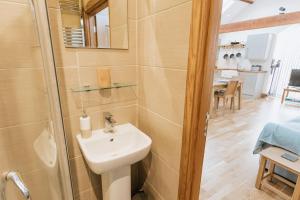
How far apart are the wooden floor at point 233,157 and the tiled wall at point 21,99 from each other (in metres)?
1.54

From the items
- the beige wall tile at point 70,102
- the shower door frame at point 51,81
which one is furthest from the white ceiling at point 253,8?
Answer: the shower door frame at point 51,81

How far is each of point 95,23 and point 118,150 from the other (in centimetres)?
93

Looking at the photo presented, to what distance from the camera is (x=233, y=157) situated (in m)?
2.33

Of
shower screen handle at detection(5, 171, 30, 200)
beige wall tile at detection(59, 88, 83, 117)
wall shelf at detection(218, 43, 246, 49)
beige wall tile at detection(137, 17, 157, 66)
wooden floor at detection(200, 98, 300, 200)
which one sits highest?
wall shelf at detection(218, 43, 246, 49)

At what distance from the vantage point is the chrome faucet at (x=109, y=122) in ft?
3.97

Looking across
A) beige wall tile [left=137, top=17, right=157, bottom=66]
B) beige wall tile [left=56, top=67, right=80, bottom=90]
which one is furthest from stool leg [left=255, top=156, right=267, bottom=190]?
beige wall tile [left=56, top=67, right=80, bottom=90]

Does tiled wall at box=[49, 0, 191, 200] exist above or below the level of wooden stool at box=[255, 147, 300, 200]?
above

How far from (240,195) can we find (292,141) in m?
0.77

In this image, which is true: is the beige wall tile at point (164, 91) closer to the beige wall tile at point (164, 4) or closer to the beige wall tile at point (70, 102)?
the beige wall tile at point (164, 4)

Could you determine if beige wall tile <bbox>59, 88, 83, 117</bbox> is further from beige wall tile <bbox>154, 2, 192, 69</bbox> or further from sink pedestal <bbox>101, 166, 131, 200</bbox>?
beige wall tile <bbox>154, 2, 192, 69</bbox>

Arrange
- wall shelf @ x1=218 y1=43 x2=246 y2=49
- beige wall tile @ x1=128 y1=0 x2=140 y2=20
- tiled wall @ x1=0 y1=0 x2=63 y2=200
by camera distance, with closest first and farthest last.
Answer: tiled wall @ x1=0 y1=0 x2=63 y2=200
beige wall tile @ x1=128 y1=0 x2=140 y2=20
wall shelf @ x1=218 y1=43 x2=246 y2=49

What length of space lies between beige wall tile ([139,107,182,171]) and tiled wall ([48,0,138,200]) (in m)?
0.17

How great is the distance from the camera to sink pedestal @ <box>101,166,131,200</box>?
43.9 inches

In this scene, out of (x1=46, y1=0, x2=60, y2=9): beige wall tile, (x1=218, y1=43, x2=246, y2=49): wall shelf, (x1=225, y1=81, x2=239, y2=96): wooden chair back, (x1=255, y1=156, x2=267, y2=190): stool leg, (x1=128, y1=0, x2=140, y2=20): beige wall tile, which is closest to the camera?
(x1=46, y1=0, x2=60, y2=9): beige wall tile
